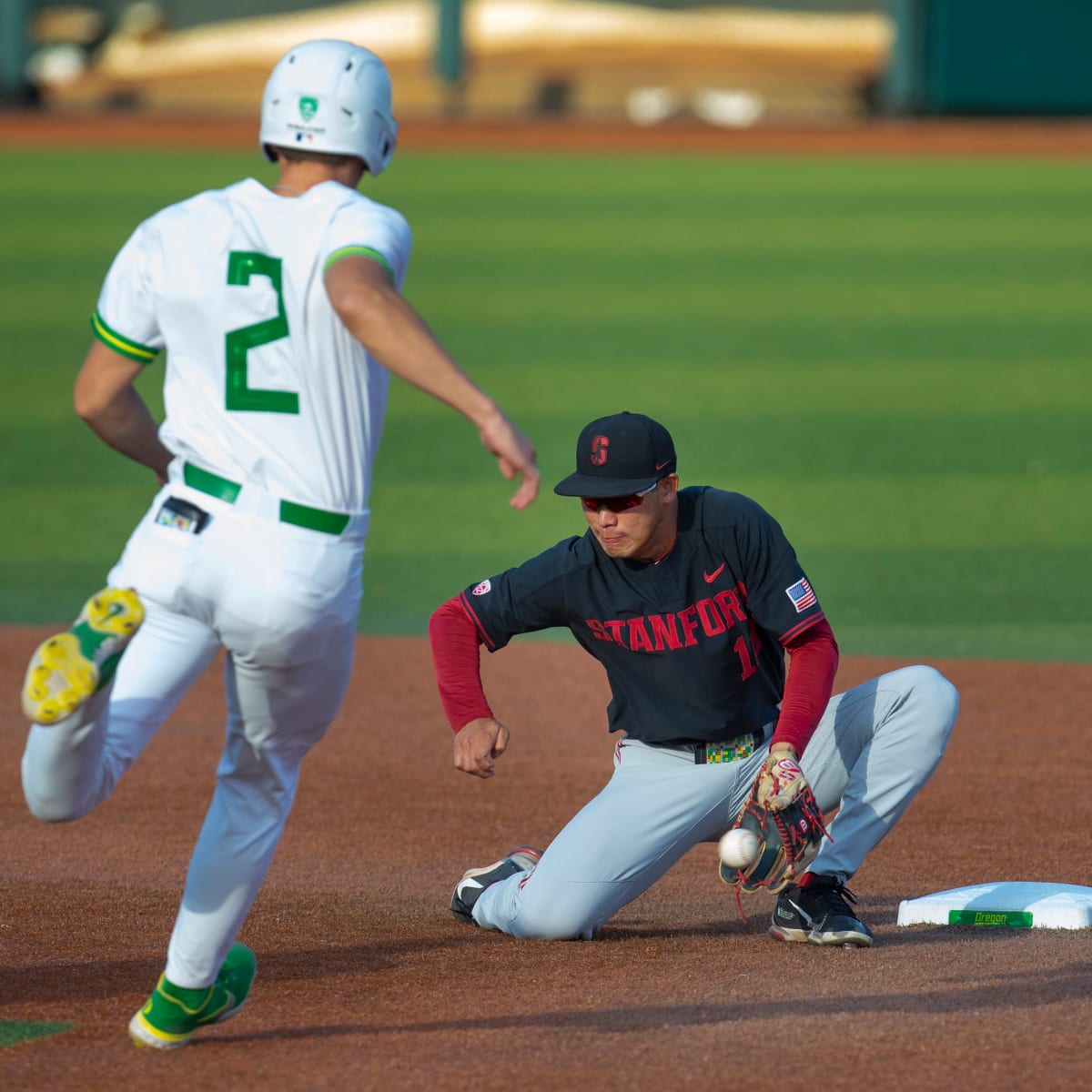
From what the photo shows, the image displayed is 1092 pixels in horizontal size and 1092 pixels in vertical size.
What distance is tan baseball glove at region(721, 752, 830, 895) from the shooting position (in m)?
3.70

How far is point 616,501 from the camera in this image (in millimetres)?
3988

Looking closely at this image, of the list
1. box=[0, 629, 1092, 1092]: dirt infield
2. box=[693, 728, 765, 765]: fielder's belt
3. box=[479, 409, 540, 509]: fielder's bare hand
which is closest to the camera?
box=[479, 409, 540, 509]: fielder's bare hand

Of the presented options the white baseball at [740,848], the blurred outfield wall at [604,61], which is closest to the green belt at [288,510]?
the white baseball at [740,848]

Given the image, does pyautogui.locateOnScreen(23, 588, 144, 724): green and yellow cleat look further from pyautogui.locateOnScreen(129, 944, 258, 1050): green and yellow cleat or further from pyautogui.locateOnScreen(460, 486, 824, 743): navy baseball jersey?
pyautogui.locateOnScreen(460, 486, 824, 743): navy baseball jersey

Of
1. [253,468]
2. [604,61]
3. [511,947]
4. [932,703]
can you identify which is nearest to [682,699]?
[932,703]

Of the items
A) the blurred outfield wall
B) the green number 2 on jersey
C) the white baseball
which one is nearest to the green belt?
the green number 2 on jersey

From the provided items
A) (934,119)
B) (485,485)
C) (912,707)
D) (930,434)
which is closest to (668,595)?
(912,707)

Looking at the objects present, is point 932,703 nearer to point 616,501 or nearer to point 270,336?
point 616,501

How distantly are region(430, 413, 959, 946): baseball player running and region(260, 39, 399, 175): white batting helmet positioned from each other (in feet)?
3.28

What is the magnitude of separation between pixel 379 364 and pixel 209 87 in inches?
1138

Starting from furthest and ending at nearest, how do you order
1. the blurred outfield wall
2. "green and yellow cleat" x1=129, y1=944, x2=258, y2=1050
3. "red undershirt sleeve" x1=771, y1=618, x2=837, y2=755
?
the blurred outfield wall
"red undershirt sleeve" x1=771, y1=618, x2=837, y2=755
"green and yellow cleat" x1=129, y1=944, x2=258, y2=1050

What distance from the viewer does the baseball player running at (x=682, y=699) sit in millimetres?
4074

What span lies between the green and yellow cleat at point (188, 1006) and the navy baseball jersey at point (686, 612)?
1134mm

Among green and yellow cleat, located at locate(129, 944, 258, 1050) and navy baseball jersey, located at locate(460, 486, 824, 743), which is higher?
navy baseball jersey, located at locate(460, 486, 824, 743)
